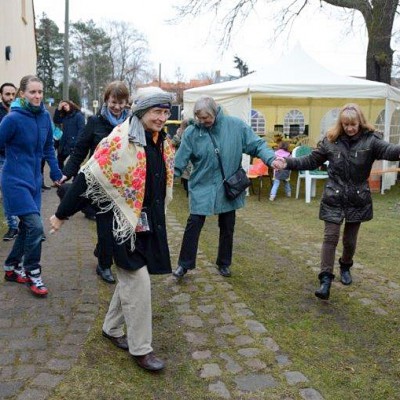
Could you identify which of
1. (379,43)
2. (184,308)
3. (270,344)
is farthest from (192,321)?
(379,43)

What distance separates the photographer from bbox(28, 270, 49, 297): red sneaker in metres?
4.43

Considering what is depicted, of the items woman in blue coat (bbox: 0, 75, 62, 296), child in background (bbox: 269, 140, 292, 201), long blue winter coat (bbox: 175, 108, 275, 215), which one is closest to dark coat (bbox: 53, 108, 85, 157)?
child in background (bbox: 269, 140, 292, 201)

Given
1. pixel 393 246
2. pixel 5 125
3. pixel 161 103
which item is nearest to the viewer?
pixel 161 103

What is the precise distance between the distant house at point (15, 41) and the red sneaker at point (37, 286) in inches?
340

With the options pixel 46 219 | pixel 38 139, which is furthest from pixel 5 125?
pixel 46 219

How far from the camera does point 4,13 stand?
40.9 feet

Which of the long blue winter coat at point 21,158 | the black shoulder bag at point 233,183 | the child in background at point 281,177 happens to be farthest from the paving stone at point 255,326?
the child in background at point 281,177

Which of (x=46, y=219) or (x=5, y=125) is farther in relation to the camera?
(x=46, y=219)

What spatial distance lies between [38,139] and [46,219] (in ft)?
11.6

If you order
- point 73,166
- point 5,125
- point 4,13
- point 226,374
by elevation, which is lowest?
point 226,374

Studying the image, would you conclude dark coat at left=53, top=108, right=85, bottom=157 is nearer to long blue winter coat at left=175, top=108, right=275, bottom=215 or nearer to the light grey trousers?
long blue winter coat at left=175, top=108, right=275, bottom=215

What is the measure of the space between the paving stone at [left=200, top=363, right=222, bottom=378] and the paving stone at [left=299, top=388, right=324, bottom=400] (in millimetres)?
530

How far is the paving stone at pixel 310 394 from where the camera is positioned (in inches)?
119

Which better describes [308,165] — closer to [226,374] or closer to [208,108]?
[208,108]
